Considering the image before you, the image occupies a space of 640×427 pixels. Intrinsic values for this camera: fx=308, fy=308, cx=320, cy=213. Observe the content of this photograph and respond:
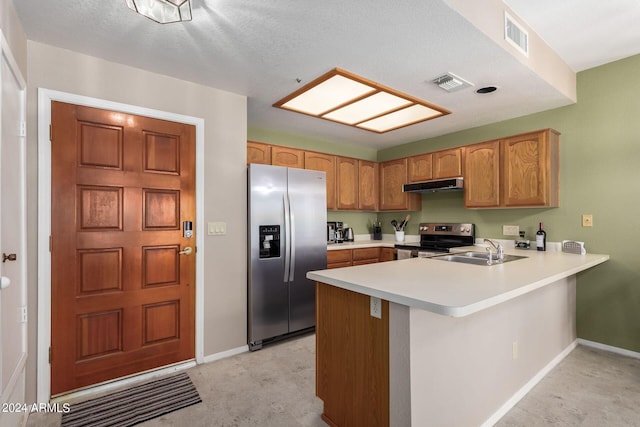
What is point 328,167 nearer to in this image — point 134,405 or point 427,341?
point 427,341

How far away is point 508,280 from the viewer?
1656 millimetres

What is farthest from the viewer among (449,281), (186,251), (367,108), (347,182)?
(347,182)

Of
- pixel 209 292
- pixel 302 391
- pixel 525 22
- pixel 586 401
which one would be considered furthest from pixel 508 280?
pixel 209 292

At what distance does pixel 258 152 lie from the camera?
144 inches

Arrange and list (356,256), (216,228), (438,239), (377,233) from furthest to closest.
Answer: (377,233)
(438,239)
(356,256)
(216,228)

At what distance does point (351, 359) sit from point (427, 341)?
0.45 m

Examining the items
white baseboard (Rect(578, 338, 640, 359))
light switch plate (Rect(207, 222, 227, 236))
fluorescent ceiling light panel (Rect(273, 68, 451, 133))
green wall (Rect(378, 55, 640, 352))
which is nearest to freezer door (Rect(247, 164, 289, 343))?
light switch plate (Rect(207, 222, 227, 236))

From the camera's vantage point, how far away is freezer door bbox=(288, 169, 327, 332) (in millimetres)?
3186

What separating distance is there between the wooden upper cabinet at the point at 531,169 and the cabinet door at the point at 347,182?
193 cm

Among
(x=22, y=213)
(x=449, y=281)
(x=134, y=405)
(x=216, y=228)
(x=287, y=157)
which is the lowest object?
(x=134, y=405)

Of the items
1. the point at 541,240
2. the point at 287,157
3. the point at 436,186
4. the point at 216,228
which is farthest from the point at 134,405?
the point at 541,240

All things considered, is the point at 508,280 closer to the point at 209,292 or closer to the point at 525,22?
the point at 525,22

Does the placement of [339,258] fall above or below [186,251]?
below

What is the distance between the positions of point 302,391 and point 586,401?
1915 millimetres
